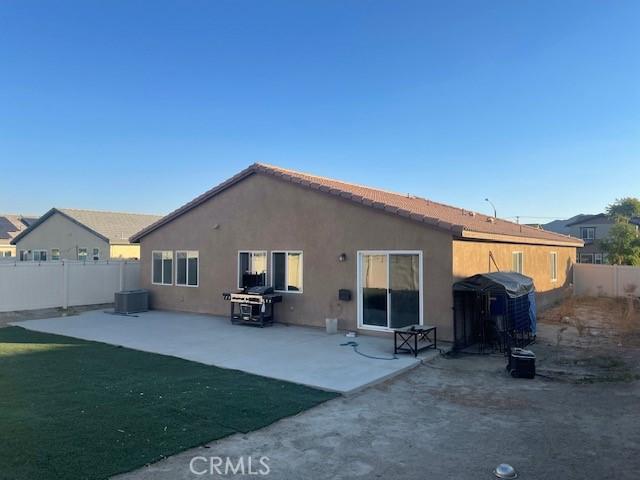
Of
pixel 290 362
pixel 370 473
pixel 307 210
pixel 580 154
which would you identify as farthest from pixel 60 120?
pixel 580 154

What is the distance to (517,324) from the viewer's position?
10.9m

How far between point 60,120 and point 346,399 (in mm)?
17313

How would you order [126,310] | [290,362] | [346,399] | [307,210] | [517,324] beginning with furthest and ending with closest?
1. [126,310]
2. [307,210]
3. [517,324]
4. [290,362]
5. [346,399]

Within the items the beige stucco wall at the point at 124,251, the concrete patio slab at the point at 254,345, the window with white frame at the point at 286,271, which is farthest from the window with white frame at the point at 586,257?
the beige stucco wall at the point at 124,251

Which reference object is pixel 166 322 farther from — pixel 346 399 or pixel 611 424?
pixel 611 424

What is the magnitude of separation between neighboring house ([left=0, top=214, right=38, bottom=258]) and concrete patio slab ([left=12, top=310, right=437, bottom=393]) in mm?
31328

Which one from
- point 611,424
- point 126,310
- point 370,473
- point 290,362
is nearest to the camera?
point 370,473

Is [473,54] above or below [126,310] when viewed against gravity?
above

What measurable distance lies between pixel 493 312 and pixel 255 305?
6.48 metres

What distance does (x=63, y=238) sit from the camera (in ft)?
105

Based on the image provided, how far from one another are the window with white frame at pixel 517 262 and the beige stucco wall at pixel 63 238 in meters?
25.0

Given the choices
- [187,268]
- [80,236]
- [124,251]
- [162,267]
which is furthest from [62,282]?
[80,236]

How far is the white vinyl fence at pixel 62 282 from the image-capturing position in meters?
16.8

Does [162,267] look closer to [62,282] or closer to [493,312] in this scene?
[62,282]
